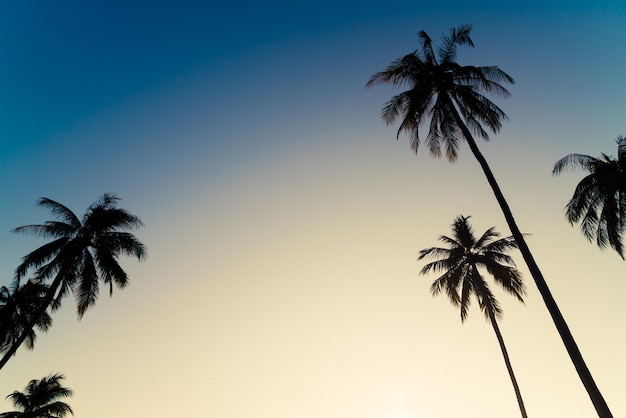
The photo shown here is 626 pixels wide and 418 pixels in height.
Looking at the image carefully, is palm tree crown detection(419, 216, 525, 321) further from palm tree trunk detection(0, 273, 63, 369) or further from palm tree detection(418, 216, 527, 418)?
palm tree trunk detection(0, 273, 63, 369)

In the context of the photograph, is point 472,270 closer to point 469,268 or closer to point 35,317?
point 469,268

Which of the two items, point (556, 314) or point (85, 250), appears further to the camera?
point (85, 250)

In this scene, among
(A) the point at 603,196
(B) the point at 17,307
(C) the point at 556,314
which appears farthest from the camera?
(B) the point at 17,307

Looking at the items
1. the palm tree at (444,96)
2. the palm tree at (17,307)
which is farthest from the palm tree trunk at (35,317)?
the palm tree at (444,96)

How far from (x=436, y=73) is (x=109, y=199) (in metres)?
20.5

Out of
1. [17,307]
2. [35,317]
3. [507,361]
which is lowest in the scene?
[507,361]

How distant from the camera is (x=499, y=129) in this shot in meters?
16.1

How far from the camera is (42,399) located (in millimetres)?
28906

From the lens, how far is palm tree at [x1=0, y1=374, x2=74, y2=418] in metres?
28.2

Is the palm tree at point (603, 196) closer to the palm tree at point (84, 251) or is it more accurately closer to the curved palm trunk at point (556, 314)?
the curved palm trunk at point (556, 314)

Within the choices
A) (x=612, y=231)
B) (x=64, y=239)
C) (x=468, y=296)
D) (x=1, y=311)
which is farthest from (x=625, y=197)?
(x=1, y=311)

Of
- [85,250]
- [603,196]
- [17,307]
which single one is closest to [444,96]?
[603,196]

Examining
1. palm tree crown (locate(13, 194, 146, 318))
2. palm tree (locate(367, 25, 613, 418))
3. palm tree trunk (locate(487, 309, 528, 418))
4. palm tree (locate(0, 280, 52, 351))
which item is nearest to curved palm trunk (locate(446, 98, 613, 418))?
palm tree (locate(367, 25, 613, 418))

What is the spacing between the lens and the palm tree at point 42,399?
28.2 metres
